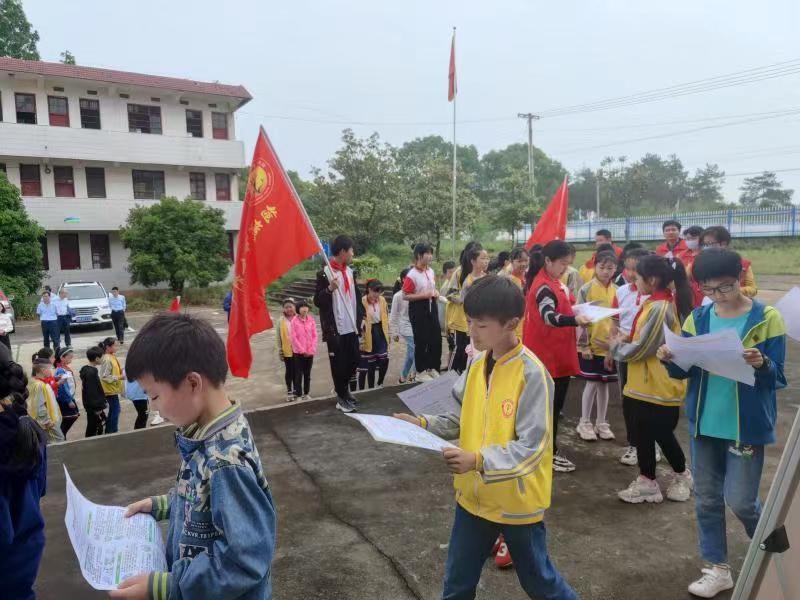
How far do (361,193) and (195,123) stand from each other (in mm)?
8859

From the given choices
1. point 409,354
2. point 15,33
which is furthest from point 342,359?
point 15,33

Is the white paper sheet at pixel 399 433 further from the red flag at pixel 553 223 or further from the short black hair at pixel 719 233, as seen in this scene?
the red flag at pixel 553 223

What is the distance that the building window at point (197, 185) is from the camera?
86.4ft

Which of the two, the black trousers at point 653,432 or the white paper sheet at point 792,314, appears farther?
the black trousers at point 653,432

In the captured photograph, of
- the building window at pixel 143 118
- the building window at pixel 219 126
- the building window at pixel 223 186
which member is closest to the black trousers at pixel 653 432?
the building window at pixel 223 186

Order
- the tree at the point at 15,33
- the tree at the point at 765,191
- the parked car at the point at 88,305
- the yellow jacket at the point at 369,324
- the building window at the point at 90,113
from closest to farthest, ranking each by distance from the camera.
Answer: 1. the yellow jacket at the point at 369,324
2. the parked car at the point at 88,305
3. the building window at the point at 90,113
4. the tree at the point at 15,33
5. the tree at the point at 765,191

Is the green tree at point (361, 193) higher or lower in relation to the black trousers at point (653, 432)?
higher

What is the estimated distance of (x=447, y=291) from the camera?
23.1ft

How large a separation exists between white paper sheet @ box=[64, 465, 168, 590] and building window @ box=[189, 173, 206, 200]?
→ 2672 centimetres

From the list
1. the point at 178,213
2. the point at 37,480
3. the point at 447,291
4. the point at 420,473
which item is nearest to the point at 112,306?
the point at 178,213

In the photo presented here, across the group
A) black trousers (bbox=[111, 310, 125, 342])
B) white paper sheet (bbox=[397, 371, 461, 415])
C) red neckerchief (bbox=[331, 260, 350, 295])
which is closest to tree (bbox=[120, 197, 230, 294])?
black trousers (bbox=[111, 310, 125, 342])

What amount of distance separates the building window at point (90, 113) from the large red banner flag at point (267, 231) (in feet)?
76.4

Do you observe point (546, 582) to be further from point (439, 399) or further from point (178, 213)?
point (178, 213)

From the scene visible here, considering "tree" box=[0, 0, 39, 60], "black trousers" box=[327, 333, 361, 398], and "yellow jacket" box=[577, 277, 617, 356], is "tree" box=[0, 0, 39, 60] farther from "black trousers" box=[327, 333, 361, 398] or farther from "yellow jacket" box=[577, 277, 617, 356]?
"yellow jacket" box=[577, 277, 617, 356]
